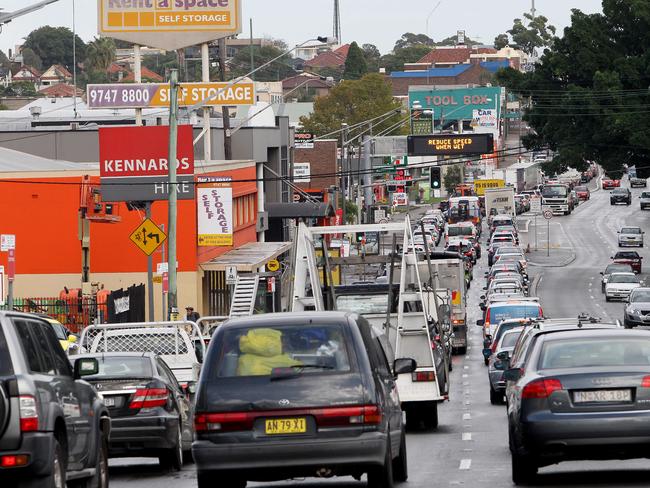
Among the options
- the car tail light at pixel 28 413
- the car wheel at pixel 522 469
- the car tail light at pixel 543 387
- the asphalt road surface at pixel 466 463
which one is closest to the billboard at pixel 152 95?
the asphalt road surface at pixel 466 463

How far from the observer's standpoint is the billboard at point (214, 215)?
49312 mm

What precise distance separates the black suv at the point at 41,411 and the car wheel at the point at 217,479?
91cm

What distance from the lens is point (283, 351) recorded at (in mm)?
13141

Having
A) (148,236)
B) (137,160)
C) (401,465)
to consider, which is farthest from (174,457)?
(137,160)

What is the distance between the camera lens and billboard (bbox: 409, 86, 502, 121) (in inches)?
7180

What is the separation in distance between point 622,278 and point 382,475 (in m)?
57.7

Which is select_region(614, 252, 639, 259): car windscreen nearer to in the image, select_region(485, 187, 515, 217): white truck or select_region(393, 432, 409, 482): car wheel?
select_region(485, 187, 515, 217): white truck

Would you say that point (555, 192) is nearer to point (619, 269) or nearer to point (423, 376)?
point (619, 269)

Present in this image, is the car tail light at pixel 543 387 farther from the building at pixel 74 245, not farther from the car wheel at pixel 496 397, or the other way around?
the building at pixel 74 245

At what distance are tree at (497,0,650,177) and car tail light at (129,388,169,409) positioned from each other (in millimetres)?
57295

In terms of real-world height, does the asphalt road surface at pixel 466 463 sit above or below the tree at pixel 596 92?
below

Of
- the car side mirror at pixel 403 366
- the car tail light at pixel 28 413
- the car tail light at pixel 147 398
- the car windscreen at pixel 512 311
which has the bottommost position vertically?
the car windscreen at pixel 512 311

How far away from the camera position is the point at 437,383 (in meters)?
23.0

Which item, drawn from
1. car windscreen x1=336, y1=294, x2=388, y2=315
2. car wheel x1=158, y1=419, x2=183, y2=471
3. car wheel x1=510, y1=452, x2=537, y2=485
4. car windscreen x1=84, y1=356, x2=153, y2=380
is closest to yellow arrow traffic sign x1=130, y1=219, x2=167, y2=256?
car windscreen x1=336, y1=294, x2=388, y2=315
